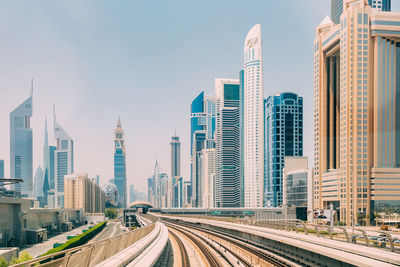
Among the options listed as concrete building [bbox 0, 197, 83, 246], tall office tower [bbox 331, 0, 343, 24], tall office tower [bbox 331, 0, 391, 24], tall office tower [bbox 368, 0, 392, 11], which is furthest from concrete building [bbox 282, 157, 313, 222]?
tall office tower [bbox 368, 0, 392, 11]

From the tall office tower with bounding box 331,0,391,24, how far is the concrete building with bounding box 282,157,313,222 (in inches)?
3429

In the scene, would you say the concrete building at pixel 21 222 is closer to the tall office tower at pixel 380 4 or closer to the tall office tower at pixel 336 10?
the tall office tower at pixel 336 10

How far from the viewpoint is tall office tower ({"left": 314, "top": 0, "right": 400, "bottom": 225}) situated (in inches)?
3735

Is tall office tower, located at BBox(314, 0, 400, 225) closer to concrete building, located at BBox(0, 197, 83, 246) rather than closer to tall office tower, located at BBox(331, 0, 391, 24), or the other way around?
concrete building, located at BBox(0, 197, 83, 246)

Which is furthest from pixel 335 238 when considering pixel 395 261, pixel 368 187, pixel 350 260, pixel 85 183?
pixel 85 183

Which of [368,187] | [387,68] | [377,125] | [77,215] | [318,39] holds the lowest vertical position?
[77,215]

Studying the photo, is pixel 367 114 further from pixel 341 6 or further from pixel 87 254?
pixel 341 6

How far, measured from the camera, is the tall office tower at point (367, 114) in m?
94.9

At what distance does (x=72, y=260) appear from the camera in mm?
9477

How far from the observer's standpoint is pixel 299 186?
418 ft

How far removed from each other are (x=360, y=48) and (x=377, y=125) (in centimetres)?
2031

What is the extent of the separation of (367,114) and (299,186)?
38903 millimetres

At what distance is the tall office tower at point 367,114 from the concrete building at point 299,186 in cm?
1787

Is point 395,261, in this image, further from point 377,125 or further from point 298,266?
point 377,125
